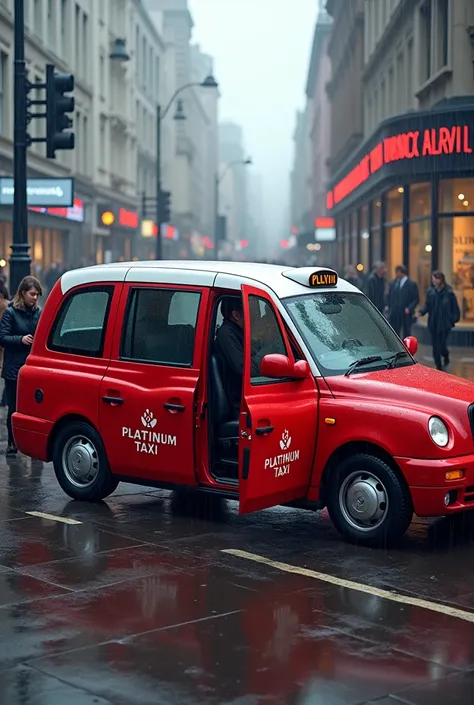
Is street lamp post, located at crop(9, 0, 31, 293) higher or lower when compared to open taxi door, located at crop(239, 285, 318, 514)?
higher

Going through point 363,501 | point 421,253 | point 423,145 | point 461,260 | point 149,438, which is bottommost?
point 363,501

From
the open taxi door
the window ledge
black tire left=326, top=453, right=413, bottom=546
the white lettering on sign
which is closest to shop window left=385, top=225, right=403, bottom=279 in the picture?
the window ledge

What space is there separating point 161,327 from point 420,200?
69.3 ft

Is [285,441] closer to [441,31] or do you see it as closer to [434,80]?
[434,80]

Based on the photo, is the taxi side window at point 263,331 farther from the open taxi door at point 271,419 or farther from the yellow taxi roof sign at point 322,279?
the yellow taxi roof sign at point 322,279

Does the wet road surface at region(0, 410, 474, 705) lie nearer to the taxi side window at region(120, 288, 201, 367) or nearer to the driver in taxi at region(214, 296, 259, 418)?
the driver in taxi at region(214, 296, 259, 418)

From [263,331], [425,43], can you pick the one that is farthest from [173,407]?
[425,43]

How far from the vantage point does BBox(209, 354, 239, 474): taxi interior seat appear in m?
8.55

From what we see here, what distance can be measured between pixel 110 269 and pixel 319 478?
253 cm

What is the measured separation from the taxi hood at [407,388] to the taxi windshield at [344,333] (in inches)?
5.4

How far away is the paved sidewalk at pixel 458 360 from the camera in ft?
64.9

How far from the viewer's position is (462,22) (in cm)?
2588

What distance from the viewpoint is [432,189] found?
89.9 feet

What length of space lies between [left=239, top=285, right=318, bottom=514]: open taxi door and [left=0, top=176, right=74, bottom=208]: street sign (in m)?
13.6
